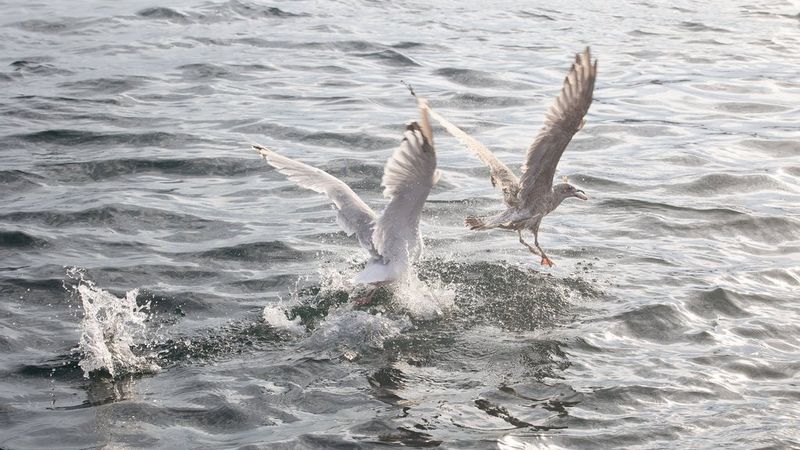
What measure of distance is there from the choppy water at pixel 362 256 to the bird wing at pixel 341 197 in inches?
24.9

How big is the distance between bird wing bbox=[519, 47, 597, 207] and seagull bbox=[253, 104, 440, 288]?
1.23m

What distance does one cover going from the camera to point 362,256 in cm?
1064

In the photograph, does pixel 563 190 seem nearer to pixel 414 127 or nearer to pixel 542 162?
pixel 542 162

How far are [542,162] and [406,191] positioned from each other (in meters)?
1.54

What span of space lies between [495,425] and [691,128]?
9.37m

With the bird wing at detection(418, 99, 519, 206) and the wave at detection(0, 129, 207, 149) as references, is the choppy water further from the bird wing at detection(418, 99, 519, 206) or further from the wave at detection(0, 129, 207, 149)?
the bird wing at detection(418, 99, 519, 206)

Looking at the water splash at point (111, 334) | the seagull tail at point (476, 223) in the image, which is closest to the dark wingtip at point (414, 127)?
the seagull tail at point (476, 223)

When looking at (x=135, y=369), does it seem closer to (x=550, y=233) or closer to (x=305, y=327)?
→ (x=305, y=327)

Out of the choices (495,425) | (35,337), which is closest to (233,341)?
(35,337)

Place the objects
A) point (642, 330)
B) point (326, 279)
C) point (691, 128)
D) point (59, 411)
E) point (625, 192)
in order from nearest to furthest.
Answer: point (59, 411) → point (642, 330) → point (326, 279) → point (625, 192) → point (691, 128)

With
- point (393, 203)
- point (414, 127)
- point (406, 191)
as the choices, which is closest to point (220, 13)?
point (393, 203)

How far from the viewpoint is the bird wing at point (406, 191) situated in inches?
319

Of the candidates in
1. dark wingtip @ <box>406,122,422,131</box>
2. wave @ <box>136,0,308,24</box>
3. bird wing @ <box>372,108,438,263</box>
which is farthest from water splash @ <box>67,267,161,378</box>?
wave @ <box>136,0,308,24</box>

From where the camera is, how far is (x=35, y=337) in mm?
8281
